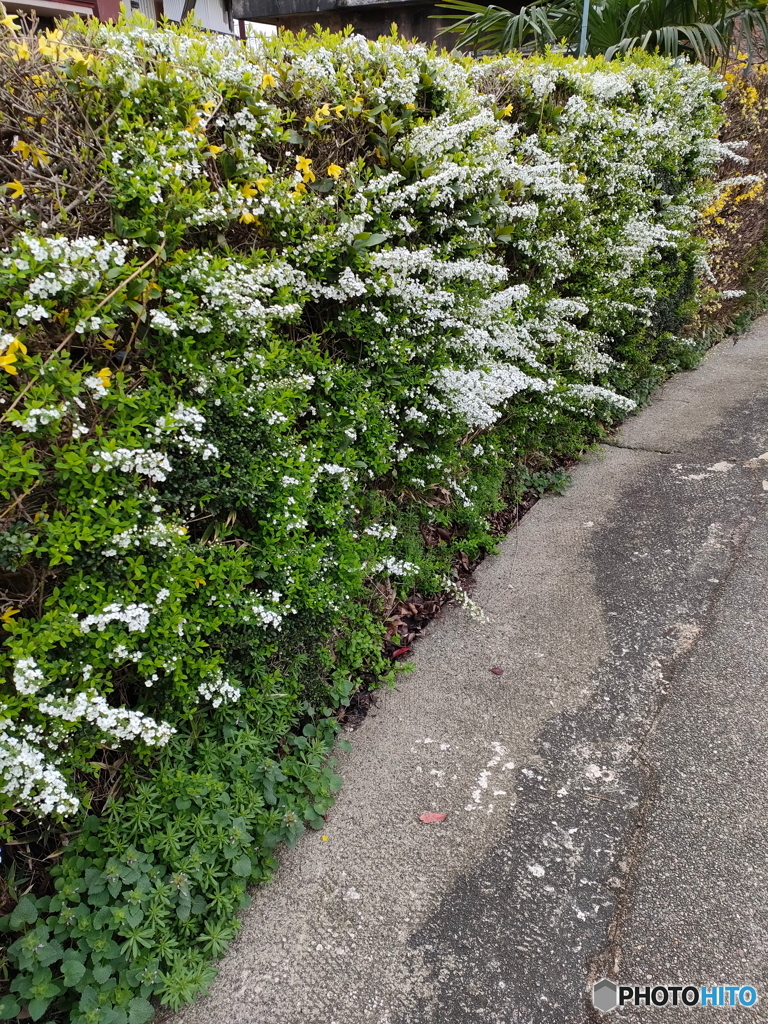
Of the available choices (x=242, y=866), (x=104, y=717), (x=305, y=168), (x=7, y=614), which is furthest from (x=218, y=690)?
(x=305, y=168)

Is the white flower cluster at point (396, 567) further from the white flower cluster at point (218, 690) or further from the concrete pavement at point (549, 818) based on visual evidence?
the white flower cluster at point (218, 690)

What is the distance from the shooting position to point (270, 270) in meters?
2.24

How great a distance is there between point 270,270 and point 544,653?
1976mm

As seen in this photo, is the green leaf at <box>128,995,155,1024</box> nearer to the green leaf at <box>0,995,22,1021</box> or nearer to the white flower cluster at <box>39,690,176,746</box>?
the green leaf at <box>0,995,22,1021</box>

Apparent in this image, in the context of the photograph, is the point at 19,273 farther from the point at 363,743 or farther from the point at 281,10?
the point at 281,10

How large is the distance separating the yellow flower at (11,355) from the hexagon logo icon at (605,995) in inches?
85.9

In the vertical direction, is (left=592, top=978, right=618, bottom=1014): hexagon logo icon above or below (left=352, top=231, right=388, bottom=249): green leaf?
below

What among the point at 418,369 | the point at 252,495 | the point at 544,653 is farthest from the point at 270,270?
the point at 544,653

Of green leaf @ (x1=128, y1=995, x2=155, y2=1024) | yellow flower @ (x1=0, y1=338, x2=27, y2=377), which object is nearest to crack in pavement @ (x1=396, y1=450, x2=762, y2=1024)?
green leaf @ (x1=128, y1=995, x2=155, y2=1024)

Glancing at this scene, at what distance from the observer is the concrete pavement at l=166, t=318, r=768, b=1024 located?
1966 mm

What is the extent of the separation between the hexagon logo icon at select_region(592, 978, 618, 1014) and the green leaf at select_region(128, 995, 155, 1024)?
1189 millimetres

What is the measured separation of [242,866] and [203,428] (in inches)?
52.6

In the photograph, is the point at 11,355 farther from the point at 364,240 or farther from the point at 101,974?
the point at 101,974

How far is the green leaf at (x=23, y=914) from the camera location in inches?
72.8
